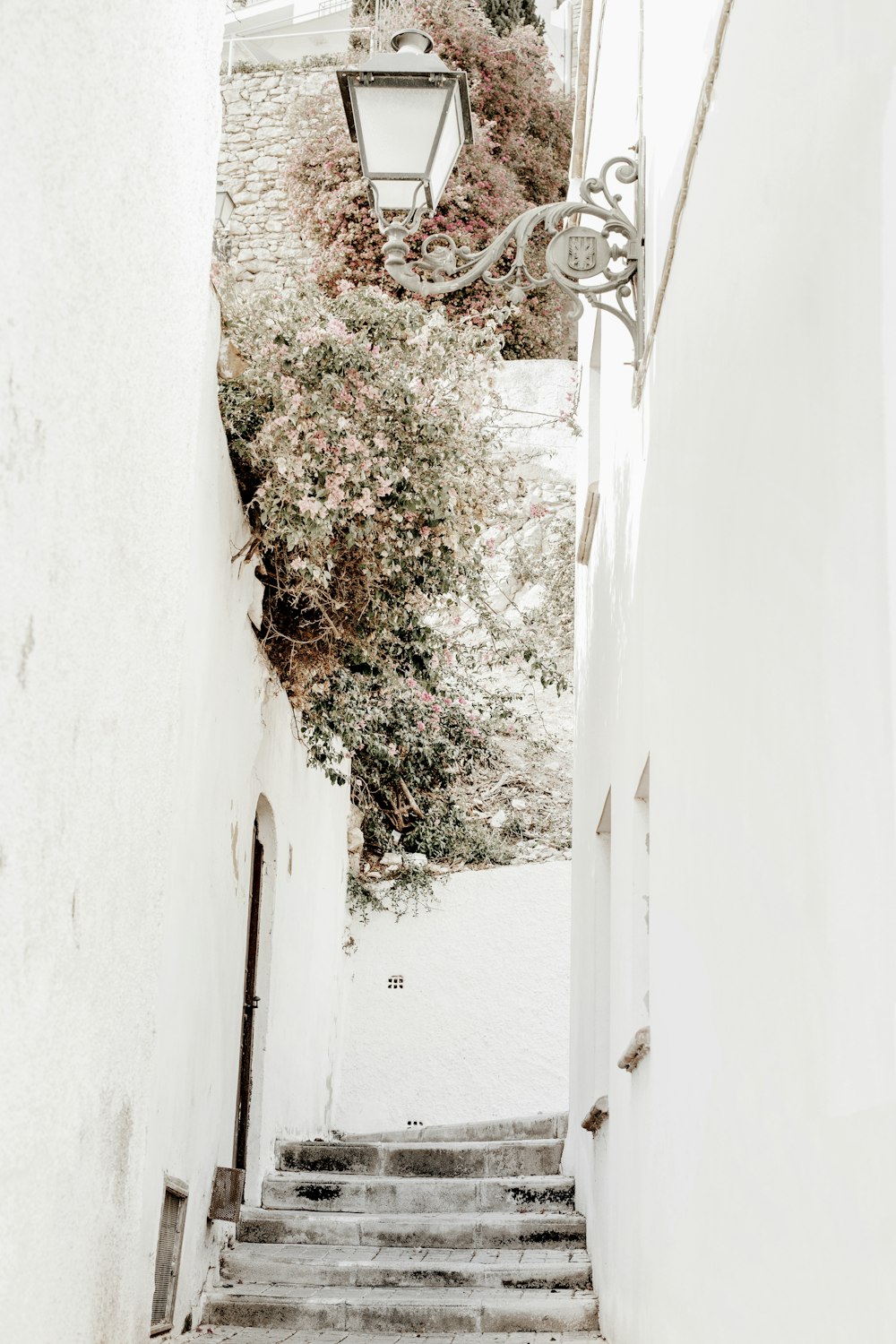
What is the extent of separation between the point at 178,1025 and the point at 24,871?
9.81 ft

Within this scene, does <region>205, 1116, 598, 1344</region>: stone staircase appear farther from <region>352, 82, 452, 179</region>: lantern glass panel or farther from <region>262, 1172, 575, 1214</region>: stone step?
<region>352, 82, 452, 179</region>: lantern glass panel

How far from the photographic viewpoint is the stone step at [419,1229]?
6.96 meters

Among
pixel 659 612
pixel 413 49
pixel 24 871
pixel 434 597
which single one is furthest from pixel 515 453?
pixel 24 871

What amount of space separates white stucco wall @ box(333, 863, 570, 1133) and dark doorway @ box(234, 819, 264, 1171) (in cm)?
370

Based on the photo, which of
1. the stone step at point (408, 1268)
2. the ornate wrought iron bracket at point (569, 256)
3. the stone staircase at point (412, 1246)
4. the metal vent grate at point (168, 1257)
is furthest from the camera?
the stone step at point (408, 1268)

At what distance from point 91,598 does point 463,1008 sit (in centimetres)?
929

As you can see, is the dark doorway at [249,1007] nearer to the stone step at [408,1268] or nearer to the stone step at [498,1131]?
the stone step at [408,1268]

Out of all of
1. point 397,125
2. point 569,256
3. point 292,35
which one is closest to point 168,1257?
point 569,256

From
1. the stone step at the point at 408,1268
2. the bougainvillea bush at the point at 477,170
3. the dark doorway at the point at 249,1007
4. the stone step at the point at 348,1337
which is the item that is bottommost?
the stone step at the point at 348,1337

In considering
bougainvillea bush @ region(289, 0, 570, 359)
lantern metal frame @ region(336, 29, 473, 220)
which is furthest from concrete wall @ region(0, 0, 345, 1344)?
bougainvillea bush @ region(289, 0, 570, 359)

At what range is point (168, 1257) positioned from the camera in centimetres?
544

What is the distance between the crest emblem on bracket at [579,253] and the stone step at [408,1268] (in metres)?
4.25

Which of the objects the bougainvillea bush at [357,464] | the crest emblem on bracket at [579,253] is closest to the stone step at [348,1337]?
the bougainvillea bush at [357,464]

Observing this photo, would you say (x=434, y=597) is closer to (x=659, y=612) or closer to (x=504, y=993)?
(x=659, y=612)
